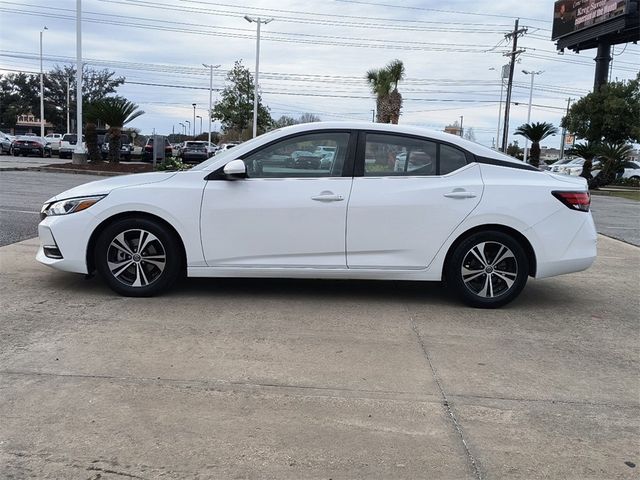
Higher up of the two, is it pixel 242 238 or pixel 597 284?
pixel 242 238

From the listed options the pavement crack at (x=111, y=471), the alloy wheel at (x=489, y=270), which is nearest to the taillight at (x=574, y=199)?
the alloy wheel at (x=489, y=270)

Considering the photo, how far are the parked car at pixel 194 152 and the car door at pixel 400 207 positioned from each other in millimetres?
30557

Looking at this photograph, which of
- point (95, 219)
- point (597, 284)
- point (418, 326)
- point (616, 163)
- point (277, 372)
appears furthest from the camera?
point (616, 163)

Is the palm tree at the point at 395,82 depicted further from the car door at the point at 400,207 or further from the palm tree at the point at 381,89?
the car door at the point at 400,207

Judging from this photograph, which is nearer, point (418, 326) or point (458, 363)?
point (458, 363)

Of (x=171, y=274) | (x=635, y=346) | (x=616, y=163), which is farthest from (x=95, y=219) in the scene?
(x=616, y=163)

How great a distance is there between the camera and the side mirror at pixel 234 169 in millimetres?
5234

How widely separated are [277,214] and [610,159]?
93.9 ft

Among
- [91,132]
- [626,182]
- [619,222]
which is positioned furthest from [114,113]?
[626,182]

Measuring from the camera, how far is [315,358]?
419 cm

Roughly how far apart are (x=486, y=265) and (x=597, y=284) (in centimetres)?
214

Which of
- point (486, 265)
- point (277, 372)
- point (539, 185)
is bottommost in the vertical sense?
point (277, 372)

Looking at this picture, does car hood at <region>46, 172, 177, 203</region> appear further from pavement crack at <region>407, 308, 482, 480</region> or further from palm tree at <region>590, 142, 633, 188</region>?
palm tree at <region>590, 142, 633, 188</region>

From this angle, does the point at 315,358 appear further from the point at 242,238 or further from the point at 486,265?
the point at 486,265
